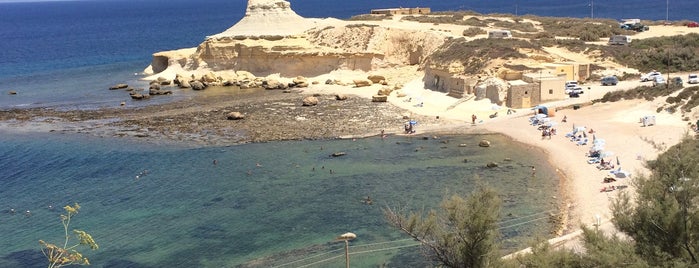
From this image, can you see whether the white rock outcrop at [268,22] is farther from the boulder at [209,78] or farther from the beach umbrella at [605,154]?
the beach umbrella at [605,154]

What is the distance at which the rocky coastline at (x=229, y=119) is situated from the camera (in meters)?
41.8

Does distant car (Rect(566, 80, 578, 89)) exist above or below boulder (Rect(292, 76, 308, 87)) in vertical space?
above

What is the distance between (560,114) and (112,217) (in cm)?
2681

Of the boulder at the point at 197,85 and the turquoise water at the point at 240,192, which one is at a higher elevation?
the boulder at the point at 197,85

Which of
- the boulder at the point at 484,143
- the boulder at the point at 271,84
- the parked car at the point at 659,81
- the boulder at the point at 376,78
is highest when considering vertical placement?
the parked car at the point at 659,81

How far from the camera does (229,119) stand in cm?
4656

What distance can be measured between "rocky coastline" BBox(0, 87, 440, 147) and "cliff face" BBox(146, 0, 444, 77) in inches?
257

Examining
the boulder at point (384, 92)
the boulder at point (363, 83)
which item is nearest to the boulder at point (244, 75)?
the boulder at point (363, 83)

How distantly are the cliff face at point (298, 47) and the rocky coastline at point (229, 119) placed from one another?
6.53 m

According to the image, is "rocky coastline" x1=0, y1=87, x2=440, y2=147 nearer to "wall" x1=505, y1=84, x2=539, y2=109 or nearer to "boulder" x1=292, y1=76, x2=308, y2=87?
"boulder" x1=292, y1=76, x2=308, y2=87

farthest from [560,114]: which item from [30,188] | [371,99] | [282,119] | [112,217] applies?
[30,188]

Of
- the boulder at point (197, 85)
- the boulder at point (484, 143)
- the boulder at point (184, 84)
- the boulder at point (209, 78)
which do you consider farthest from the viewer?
the boulder at point (209, 78)

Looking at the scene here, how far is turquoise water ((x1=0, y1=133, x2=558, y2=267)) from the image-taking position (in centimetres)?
2441

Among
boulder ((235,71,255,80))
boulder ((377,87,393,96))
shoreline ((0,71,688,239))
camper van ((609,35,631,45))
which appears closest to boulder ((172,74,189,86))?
boulder ((235,71,255,80))
